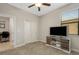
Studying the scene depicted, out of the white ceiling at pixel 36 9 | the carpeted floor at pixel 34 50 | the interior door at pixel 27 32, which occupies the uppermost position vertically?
the white ceiling at pixel 36 9

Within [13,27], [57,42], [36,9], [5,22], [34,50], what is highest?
[36,9]

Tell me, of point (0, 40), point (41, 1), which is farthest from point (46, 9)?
point (0, 40)

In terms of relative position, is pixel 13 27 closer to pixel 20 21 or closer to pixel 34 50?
pixel 20 21

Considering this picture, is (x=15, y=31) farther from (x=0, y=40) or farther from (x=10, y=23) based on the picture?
Result: (x=0, y=40)

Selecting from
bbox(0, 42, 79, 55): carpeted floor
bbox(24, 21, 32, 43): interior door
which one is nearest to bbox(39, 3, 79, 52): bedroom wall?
bbox(0, 42, 79, 55): carpeted floor

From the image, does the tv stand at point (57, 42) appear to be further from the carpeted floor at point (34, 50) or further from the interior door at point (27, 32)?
the interior door at point (27, 32)

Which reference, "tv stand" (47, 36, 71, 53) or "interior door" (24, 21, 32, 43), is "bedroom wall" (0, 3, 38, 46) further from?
"tv stand" (47, 36, 71, 53)

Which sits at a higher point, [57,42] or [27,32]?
[27,32]

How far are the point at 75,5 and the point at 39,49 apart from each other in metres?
1.35

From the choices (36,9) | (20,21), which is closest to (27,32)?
(20,21)

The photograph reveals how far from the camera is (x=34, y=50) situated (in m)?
2.14

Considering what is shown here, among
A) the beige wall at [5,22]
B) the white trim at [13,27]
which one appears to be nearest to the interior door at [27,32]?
the white trim at [13,27]

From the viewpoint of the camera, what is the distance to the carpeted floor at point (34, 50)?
6.62 ft

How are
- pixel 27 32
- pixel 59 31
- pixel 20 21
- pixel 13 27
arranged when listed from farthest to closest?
1. pixel 59 31
2. pixel 20 21
3. pixel 27 32
4. pixel 13 27
